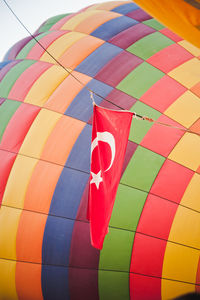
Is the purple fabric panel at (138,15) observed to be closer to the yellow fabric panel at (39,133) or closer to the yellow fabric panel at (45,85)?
the yellow fabric panel at (45,85)

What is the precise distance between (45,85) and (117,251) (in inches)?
116

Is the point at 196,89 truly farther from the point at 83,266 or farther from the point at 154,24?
the point at 83,266

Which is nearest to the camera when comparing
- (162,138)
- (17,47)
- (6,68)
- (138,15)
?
(162,138)

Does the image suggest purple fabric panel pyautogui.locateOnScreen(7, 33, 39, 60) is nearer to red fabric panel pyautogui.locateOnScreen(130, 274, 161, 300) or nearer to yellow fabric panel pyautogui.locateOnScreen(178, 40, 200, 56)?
yellow fabric panel pyautogui.locateOnScreen(178, 40, 200, 56)

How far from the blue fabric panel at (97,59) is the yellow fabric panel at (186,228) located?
262cm

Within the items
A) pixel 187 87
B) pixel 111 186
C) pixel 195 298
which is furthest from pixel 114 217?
pixel 195 298

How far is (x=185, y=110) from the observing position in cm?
402

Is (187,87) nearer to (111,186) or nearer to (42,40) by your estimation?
(111,186)

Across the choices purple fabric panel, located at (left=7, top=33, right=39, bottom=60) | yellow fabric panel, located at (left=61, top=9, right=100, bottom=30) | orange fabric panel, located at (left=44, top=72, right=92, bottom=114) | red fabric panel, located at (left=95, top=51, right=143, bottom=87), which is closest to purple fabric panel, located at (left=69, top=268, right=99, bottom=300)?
orange fabric panel, located at (left=44, top=72, right=92, bottom=114)

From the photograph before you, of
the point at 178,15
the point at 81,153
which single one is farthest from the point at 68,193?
the point at 178,15

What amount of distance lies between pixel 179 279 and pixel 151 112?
232 cm

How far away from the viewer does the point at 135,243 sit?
3.68 m

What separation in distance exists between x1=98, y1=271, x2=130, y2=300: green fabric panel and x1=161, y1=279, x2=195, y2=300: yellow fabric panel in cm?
48

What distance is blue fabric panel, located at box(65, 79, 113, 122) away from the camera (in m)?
4.28
